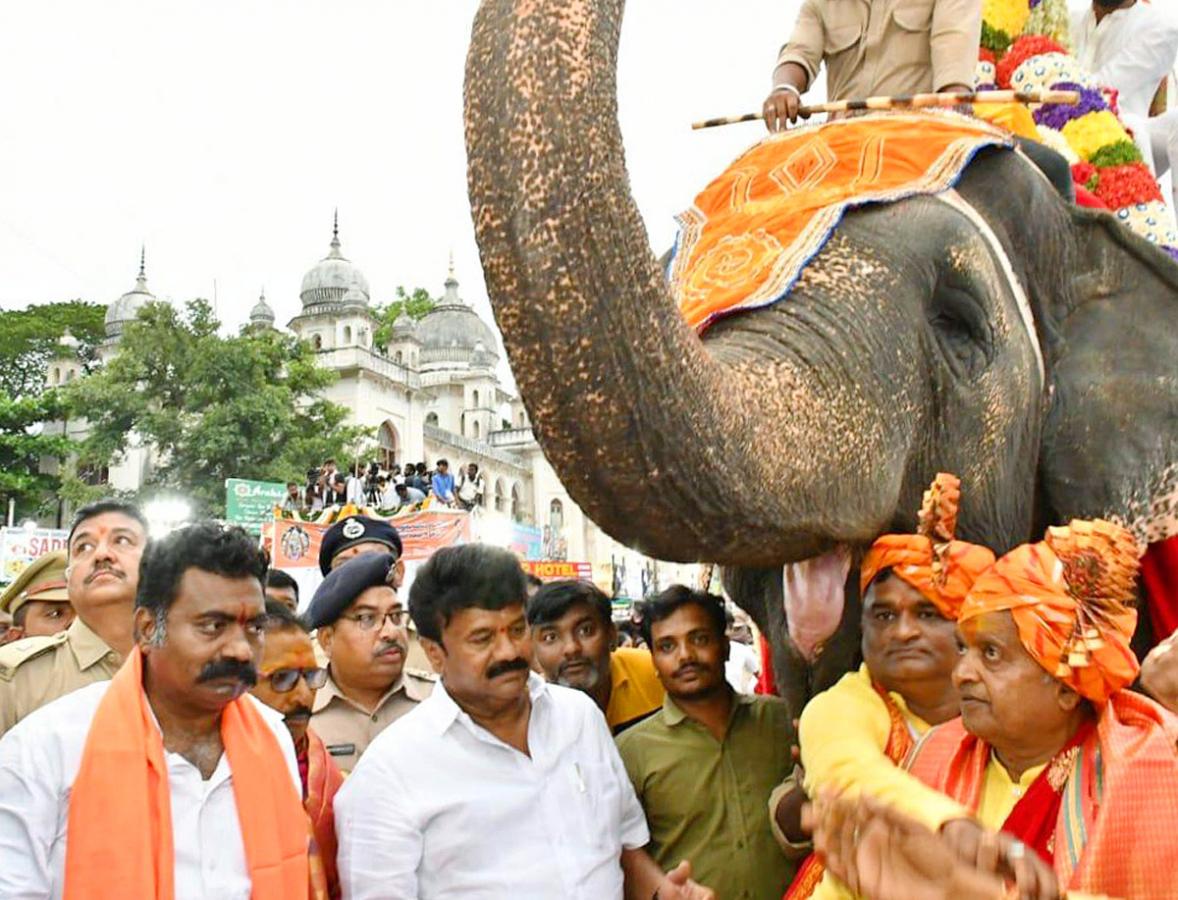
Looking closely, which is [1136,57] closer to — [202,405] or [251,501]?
[251,501]

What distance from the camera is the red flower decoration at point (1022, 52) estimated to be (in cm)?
429

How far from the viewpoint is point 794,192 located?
2467mm

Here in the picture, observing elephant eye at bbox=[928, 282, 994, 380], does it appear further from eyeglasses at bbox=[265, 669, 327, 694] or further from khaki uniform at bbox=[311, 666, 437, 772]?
khaki uniform at bbox=[311, 666, 437, 772]

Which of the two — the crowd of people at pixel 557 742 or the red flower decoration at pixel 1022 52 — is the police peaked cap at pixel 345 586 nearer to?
the crowd of people at pixel 557 742

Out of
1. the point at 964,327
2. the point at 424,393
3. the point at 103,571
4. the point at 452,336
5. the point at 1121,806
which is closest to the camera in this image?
the point at 1121,806

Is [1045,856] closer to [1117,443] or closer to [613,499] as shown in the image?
[613,499]

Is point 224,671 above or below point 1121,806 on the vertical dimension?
above

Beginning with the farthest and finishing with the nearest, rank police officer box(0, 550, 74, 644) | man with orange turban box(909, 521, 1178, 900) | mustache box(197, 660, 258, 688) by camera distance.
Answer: police officer box(0, 550, 74, 644) < mustache box(197, 660, 258, 688) < man with orange turban box(909, 521, 1178, 900)

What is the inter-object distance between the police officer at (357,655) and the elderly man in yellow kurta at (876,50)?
1.66 metres

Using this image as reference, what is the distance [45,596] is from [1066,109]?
388 cm

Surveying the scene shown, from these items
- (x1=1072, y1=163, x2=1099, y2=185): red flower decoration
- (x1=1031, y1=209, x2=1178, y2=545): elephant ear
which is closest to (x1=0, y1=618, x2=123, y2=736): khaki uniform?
(x1=1031, y1=209, x2=1178, y2=545): elephant ear

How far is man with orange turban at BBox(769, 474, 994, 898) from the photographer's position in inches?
80.4

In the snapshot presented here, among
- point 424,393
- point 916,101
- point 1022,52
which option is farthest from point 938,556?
point 424,393

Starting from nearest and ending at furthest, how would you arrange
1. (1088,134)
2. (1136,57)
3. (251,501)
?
(1088,134)
(1136,57)
(251,501)
